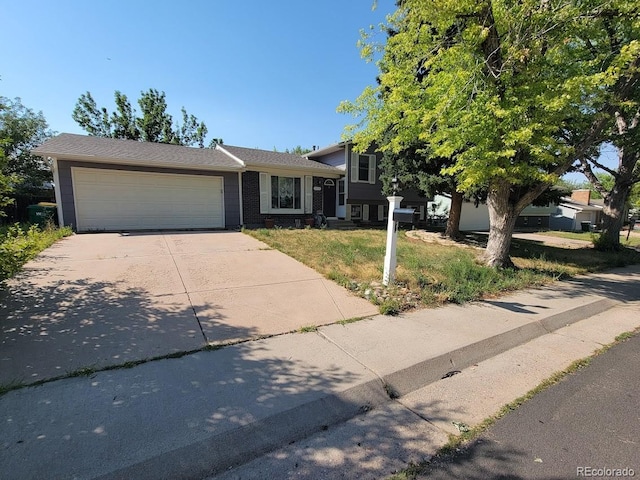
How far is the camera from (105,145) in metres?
12.5

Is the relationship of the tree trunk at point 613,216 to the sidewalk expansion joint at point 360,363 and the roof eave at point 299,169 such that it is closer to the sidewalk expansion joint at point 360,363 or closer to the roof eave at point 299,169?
the roof eave at point 299,169

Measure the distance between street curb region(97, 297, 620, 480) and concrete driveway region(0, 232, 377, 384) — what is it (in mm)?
1422

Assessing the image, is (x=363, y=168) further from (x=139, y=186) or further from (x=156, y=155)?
(x=139, y=186)

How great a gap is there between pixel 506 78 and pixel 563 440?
638 centimetres

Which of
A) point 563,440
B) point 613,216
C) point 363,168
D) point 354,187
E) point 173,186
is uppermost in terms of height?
point 363,168

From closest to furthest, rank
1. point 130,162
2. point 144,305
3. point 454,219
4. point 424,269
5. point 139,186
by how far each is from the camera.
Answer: point 144,305 → point 424,269 → point 130,162 → point 139,186 → point 454,219

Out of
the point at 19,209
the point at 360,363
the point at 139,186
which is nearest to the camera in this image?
the point at 360,363

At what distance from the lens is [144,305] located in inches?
176

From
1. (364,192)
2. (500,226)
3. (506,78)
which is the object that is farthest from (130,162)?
(500,226)

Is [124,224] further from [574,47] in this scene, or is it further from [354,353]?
[574,47]

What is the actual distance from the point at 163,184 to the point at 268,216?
4.49 meters

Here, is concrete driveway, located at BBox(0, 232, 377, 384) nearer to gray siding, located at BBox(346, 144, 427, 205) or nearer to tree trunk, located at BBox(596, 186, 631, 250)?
gray siding, located at BBox(346, 144, 427, 205)

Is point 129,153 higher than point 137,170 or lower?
higher

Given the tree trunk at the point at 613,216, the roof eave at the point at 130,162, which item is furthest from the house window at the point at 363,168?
the tree trunk at the point at 613,216
